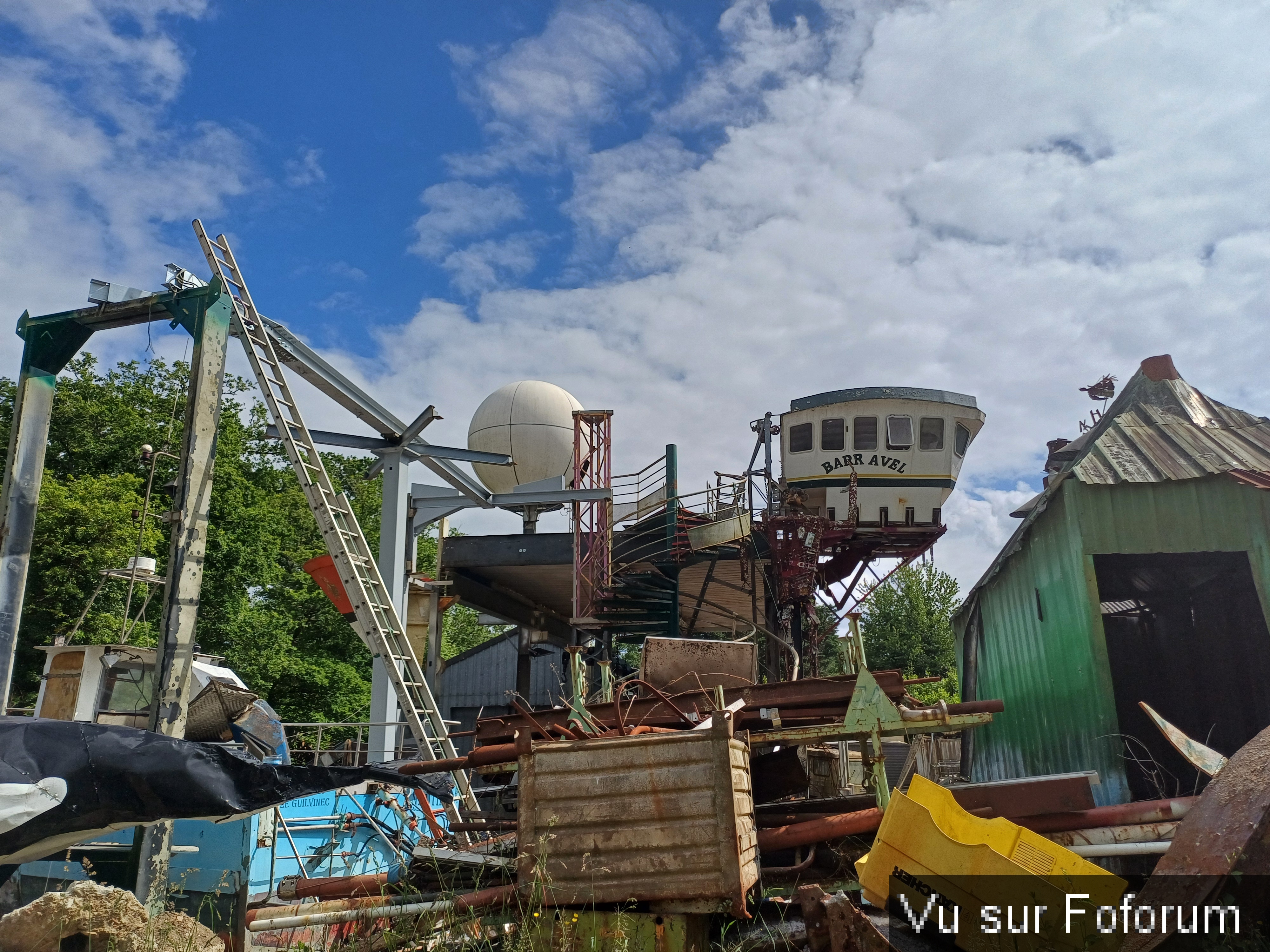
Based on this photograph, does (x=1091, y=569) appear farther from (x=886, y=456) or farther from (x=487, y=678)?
(x=487, y=678)

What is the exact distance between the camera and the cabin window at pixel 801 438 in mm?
22828

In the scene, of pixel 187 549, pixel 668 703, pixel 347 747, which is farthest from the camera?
pixel 347 747

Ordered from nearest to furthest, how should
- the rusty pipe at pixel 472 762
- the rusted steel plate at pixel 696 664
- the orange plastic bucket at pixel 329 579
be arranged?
1. the rusty pipe at pixel 472 762
2. the rusted steel plate at pixel 696 664
3. the orange plastic bucket at pixel 329 579

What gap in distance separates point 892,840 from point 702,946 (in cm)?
131

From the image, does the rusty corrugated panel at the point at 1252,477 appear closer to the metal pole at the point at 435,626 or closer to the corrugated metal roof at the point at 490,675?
the metal pole at the point at 435,626

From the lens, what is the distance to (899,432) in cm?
2223

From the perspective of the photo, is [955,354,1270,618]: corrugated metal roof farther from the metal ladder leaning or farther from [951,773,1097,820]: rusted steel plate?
the metal ladder leaning

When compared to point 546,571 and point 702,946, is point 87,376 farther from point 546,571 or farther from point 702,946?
point 702,946

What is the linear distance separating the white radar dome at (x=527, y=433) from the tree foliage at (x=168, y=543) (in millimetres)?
8808

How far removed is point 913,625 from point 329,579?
39973mm

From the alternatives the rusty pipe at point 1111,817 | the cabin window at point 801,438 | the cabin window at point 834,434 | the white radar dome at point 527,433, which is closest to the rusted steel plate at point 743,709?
the rusty pipe at point 1111,817

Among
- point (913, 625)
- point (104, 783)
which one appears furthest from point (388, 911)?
point (913, 625)

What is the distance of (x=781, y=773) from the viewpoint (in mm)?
7801

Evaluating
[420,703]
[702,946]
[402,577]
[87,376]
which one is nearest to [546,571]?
[402,577]
